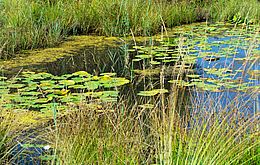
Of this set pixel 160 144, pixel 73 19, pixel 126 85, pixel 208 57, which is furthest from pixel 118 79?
pixel 73 19

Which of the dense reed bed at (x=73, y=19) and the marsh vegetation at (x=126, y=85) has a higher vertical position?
the dense reed bed at (x=73, y=19)

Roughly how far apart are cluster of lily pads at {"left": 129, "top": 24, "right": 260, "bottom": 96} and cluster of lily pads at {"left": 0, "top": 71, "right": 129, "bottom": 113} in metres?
0.41

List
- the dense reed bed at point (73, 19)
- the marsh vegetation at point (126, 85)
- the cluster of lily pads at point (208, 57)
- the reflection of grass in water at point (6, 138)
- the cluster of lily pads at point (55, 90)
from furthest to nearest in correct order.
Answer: the dense reed bed at point (73, 19), the cluster of lily pads at point (208, 57), the cluster of lily pads at point (55, 90), the reflection of grass in water at point (6, 138), the marsh vegetation at point (126, 85)

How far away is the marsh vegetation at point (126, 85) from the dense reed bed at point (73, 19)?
2cm

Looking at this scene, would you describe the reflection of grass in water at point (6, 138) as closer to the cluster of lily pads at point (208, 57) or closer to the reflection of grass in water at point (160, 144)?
the reflection of grass in water at point (160, 144)

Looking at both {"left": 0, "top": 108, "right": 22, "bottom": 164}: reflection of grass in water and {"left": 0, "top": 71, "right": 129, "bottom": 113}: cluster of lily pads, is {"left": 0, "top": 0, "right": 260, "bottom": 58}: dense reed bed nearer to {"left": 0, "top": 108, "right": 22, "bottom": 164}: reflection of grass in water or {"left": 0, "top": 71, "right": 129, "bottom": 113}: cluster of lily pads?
{"left": 0, "top": 71, "right": 129, "bottom": 113}: cluster of lily pads

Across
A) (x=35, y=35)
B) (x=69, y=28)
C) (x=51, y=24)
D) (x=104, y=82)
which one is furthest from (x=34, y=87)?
(x=69, y=28)

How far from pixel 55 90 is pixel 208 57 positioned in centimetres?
225

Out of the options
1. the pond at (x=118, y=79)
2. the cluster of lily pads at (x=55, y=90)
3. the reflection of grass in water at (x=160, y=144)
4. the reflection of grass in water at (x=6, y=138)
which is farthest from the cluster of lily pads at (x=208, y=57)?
the reflection of grass in water at (x=6, y=138)

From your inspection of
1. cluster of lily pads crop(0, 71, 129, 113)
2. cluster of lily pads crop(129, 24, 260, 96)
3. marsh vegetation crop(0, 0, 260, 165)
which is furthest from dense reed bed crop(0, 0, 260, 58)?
cluster of lily pads crop(0, 71, 129, 113)

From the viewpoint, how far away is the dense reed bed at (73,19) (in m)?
6.16

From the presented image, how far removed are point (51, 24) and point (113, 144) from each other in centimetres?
472

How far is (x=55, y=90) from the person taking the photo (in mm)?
4008

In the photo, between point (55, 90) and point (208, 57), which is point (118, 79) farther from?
point (208, 57)
